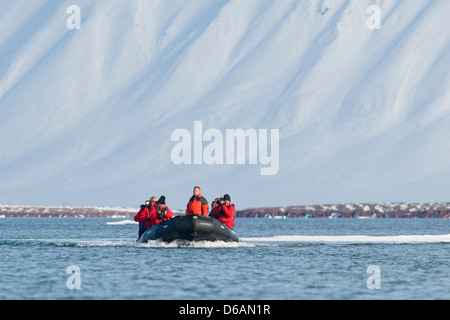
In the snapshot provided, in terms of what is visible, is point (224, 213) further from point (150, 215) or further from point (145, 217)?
point (145, 217)

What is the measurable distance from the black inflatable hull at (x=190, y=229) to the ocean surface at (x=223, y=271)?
2.28ft

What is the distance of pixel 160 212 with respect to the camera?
65.8m

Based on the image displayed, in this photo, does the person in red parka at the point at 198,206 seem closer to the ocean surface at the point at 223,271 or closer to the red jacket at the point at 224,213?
the ocean surface at the point at 223,271

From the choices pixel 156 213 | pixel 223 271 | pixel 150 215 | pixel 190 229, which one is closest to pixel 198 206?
pixel 190 229

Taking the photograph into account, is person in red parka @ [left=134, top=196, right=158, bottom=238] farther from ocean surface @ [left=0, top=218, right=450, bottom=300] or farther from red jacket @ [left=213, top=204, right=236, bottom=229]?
red jacket @ [left=213, top=204, right=236, bottom=229]

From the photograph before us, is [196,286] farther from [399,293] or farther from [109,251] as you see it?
[109,251]

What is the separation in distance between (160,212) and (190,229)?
351 centimetres

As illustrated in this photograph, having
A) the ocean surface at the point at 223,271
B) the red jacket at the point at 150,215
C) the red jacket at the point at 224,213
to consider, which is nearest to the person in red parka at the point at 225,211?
the red jacket at the point at 224,213

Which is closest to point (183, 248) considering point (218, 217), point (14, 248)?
point (218, 217)

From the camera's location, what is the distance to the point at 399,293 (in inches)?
1617

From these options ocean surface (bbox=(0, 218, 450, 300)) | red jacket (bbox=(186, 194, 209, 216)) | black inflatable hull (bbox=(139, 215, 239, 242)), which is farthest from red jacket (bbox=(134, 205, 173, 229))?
red jacket (bbox=(186, 194, 209, 216))
